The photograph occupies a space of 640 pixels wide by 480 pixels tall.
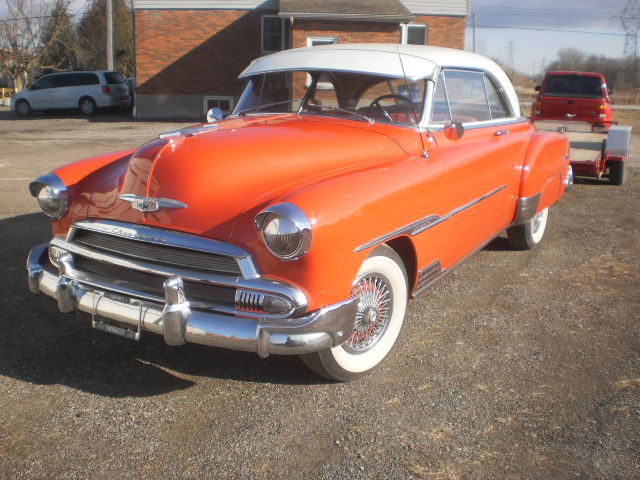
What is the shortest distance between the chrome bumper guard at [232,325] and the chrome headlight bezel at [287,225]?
0.28 m

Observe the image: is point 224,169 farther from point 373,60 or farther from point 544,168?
point 544,168

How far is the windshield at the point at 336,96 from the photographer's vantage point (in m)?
4.08

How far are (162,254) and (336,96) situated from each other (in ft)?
6.36

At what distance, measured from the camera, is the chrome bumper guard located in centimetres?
271

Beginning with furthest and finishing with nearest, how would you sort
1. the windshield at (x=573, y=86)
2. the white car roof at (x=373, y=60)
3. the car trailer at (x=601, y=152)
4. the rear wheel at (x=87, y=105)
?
A: the rear wheel at (x=87, y=105) → the windshield at (x=573, y=86) → the car trailer at (x=601, y=152) → the white car roof at (x=373, y=60)

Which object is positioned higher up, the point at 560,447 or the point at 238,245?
the point at 238,245

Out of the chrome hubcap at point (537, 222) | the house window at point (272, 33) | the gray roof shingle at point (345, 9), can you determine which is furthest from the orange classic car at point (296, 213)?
the house window at point (272, 33)

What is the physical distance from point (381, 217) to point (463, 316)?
138 cm

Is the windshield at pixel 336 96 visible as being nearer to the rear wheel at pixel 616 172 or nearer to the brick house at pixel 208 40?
the rear wheel at pixel 616 172

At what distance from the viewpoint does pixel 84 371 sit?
3346mm

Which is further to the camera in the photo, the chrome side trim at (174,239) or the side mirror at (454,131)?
the side mirror at (454,131)

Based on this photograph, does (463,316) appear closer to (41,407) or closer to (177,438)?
(177,438)

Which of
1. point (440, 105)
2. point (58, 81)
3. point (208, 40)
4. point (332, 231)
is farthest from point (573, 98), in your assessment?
point (58, 81)

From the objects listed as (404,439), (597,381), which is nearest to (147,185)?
(404,439)
